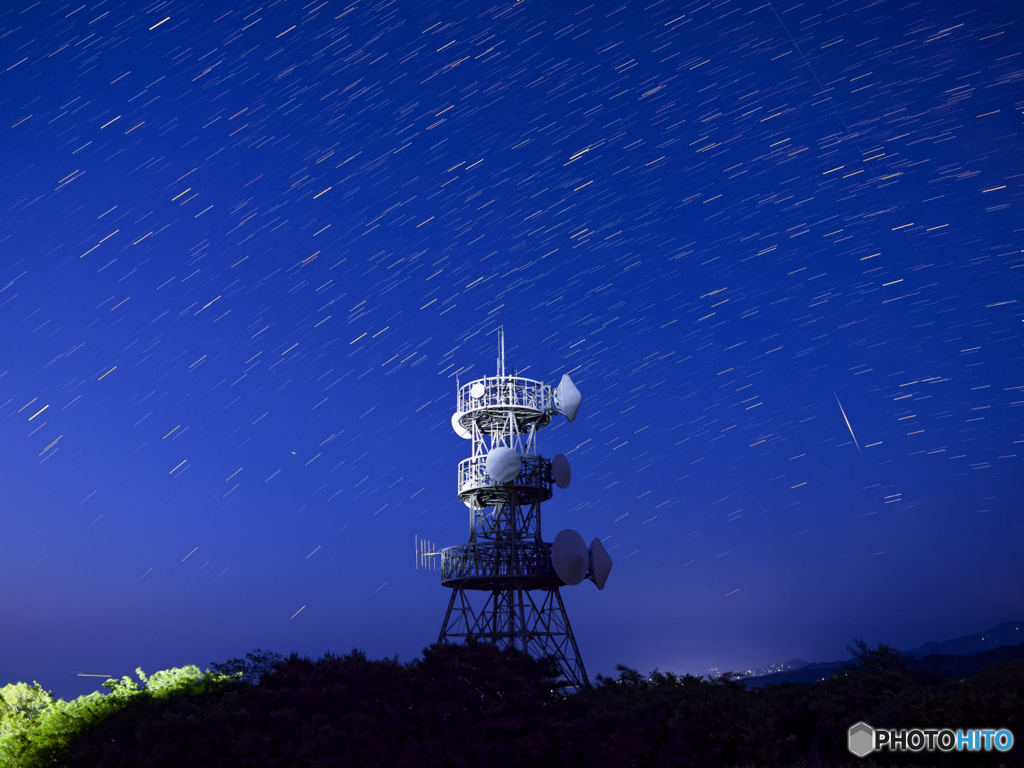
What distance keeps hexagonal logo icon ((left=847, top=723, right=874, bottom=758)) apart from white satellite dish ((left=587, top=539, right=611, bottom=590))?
1642 centimetres

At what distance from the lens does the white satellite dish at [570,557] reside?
3138 cm

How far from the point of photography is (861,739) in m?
16.9

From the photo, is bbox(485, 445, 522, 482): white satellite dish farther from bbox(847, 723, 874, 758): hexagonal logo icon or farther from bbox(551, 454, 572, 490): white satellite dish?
bbox(847, 723, 874, 758): hexagonal logo icon

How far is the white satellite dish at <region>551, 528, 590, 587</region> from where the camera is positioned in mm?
31375

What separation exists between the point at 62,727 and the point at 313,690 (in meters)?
7.84

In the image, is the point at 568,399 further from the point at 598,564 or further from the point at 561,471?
the point at 598,564

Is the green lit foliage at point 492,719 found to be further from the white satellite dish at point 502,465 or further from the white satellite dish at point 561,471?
the white satellite dish at point 561,471

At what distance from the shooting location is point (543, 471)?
114 feet

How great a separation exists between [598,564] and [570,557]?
2.13 meters

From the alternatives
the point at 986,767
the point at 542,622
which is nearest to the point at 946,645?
the point at 542,622

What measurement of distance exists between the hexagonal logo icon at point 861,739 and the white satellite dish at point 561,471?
18.1m

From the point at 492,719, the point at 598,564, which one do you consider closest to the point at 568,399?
the point at 598,564

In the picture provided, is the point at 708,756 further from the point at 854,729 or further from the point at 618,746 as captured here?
the point at 854,729

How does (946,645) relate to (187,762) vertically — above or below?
above
